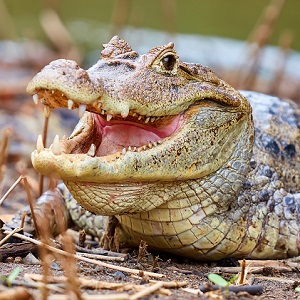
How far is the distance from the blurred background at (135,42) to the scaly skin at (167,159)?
2.13 ft

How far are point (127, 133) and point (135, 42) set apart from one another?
8028 mm

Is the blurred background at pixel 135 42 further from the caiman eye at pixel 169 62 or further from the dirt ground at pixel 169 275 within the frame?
the caiman eye at pixel 169 62

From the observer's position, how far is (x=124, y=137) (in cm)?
371

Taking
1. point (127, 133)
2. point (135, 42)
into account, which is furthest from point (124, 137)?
point (135, 42)

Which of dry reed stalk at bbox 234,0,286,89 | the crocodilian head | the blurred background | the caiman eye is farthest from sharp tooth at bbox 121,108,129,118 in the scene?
dry reed stalk at bbox 234,0,286,89

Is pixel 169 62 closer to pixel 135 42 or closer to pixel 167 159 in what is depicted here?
pixel 167 159

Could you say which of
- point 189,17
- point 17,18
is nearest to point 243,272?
point 17,18

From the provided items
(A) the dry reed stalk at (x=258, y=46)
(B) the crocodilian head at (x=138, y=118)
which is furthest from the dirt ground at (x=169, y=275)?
(A) the dry reed stalk at (x=258, y=46)

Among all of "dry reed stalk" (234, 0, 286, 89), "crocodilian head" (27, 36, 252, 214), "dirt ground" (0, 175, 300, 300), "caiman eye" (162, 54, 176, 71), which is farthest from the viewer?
"dry reed stalk" (234, 0, 286, 89)

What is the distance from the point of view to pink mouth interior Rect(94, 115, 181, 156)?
146 inches

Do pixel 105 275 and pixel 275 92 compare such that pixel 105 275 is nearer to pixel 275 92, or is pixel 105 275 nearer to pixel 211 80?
pixel 211 80

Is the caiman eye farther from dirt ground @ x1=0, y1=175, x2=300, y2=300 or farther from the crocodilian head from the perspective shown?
dirt ground @ x1=0, y1=175, x2=300, y2=300

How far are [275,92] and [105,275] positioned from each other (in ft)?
20.4

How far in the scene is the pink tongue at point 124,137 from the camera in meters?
3.70
